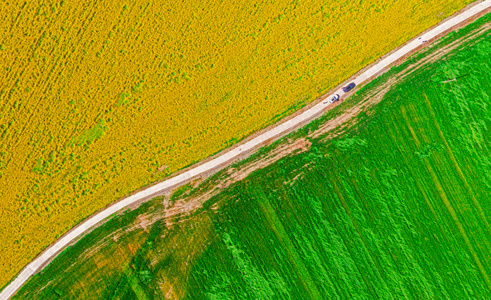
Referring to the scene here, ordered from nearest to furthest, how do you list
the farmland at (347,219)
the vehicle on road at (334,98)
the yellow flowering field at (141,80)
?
the yellow flowering field at (141,80)
the farmland at (347,219)
the vehicle on road at (334,98)

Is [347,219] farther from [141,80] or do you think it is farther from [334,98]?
[141,80]

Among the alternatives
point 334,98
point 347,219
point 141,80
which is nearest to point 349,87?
point 334,98

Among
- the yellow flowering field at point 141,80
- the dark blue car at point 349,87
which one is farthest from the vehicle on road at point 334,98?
the yellow flowering field at point 141,80

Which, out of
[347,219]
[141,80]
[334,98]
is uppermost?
[141,80]

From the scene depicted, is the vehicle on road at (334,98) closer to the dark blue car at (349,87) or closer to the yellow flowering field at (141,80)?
the dark blue car at (349,87)

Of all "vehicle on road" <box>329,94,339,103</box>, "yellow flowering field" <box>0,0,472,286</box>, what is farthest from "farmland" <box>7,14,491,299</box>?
"yellow flowering field" <box>0,0,472,286</box>

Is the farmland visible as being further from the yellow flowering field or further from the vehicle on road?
the yellow flowering field

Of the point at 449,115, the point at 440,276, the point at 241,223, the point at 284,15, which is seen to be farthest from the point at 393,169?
the point at 284,15
